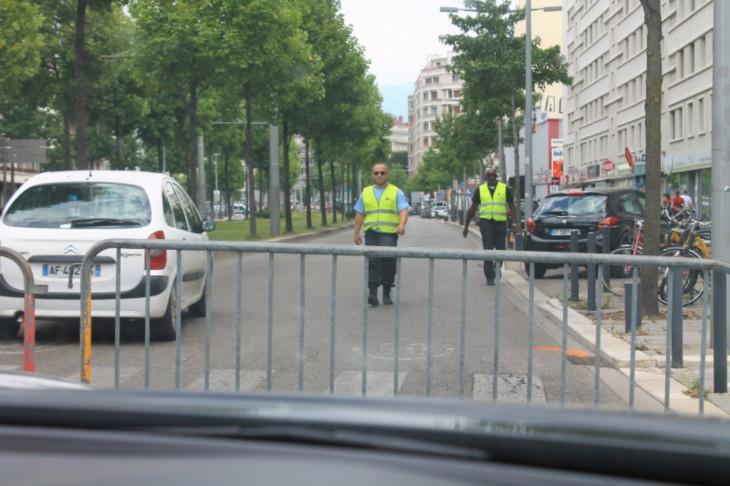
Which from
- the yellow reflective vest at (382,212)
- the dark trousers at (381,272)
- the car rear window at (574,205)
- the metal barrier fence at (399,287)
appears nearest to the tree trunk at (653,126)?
the yellow reflective vest at (382,212)

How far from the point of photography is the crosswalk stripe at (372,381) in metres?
4.91

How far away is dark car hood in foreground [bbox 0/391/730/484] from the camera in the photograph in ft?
3.20

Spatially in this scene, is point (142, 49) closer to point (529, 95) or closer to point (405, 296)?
point (529, 95)

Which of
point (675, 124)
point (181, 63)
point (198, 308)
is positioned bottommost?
point (198, 308)

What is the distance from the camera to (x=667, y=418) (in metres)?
1.08

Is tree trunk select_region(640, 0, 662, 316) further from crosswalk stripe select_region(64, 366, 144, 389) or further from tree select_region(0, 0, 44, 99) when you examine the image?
tree select_region(0, 0, 44, 99)

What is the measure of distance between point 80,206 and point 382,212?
14.7 feet

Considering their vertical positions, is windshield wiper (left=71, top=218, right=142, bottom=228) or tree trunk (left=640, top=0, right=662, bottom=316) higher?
tree trunk (left=640, top=0, right=662, bottom=316)

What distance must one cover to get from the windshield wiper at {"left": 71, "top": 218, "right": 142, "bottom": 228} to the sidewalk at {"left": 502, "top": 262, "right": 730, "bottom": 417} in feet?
15.9

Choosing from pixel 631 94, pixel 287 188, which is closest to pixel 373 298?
pixel 287 188

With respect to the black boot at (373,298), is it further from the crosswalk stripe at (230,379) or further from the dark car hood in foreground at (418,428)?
the dark car hood in foreground at (418,428)

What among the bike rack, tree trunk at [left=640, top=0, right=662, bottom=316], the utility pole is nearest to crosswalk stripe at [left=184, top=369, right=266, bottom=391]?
the bike rack

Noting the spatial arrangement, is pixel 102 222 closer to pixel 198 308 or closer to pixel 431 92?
pixel 198 308

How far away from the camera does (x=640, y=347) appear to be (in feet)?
21.7
